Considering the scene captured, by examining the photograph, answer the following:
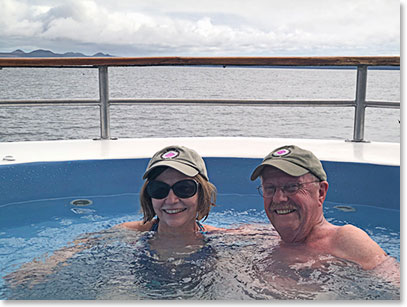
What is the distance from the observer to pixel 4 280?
2.44m

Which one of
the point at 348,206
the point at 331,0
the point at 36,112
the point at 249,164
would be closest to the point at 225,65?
the point at 249,164

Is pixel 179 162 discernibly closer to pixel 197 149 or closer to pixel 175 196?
pixel 175 196

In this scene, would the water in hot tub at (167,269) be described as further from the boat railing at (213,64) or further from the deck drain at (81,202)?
the boat railing at (213,64)

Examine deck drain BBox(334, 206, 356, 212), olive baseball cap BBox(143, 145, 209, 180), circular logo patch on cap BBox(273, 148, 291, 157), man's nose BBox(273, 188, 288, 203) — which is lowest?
deck drain BBox(334, 206, 356, 212)

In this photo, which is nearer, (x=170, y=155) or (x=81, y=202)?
(x=170, y=155)

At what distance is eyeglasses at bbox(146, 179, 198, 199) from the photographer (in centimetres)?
243

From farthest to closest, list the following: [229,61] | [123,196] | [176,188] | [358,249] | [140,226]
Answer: [229,61] → [123,196] → [140,226] → [176,188] → [358,249]

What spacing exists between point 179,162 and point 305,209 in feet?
2.13

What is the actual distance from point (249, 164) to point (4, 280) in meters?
2.11

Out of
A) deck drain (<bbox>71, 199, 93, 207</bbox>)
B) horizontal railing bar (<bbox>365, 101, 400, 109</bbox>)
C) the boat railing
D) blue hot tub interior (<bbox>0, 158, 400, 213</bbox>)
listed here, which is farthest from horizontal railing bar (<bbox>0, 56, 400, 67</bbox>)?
deck drain (<bbox>71, 199, 93, 207</bbox>)

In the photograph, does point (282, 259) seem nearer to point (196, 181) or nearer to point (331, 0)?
point (196, 181)

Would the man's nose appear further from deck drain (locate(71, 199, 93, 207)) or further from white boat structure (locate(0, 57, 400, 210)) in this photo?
deck drain (locate(71, 199, 93, 207))

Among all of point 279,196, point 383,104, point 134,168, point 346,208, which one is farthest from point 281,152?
point 383,104

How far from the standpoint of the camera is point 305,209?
225 cm
